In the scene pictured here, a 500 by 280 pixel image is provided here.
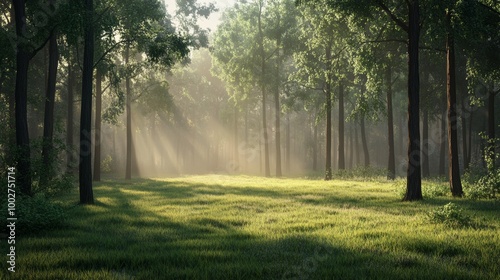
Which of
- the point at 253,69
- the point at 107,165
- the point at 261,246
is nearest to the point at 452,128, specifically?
the point at 261,246

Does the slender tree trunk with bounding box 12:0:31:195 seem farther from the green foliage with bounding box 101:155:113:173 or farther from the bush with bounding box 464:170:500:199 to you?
the green foliage with bounding box 101:155:113:173

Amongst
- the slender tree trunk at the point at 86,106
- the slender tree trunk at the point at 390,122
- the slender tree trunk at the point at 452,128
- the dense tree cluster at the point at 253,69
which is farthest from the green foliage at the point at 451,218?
the slender tree trunk at the point at 390,122

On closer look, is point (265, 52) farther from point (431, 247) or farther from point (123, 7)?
point (431, 247)

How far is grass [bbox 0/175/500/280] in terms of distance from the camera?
573cm

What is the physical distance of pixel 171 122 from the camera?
66562mm

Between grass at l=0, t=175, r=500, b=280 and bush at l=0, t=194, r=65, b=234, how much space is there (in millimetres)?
312

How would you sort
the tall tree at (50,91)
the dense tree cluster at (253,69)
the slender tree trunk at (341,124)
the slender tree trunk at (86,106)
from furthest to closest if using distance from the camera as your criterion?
the slender tree trunk at (341,124), the tall tree at (50,91), the slender tree trunk at (86,106), the dense tree cluster at (253,69)

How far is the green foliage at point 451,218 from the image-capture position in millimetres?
9258

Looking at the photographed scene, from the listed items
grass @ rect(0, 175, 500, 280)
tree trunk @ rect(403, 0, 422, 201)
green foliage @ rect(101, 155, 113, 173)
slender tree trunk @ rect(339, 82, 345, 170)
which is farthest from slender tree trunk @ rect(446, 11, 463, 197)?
green foliage @ rect(101, 155, 113, 173)

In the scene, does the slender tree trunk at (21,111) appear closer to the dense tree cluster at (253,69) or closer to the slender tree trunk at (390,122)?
the dense tree cluster at (253,69)

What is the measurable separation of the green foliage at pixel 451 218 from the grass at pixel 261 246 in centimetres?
26

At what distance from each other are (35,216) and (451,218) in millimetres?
10064

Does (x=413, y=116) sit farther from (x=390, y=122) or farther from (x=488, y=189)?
(x=390, y=122)

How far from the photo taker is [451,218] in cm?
945
